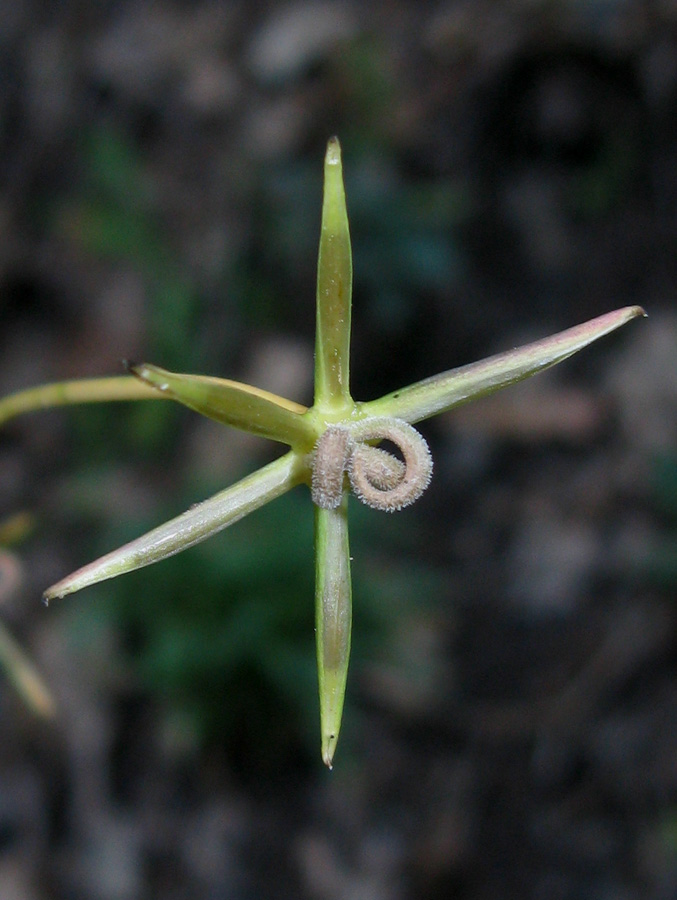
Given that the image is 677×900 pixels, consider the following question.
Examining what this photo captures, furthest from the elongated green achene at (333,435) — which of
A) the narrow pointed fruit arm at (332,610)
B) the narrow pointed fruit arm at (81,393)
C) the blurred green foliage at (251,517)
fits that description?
the blurred green foliage at (251,517)

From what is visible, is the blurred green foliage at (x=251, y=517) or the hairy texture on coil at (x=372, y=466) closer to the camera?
the hairy texture on coil at (x=372, y=466)

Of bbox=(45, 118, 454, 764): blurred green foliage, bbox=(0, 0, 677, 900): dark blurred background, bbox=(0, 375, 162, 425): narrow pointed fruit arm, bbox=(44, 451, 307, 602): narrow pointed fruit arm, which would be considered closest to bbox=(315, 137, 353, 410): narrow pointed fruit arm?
bbox=(44, 451, 307, 602): narrow pointed fruit arm

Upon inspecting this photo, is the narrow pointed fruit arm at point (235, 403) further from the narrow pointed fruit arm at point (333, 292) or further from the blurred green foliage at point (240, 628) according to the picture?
the blurred green foliage at point (240, 628)

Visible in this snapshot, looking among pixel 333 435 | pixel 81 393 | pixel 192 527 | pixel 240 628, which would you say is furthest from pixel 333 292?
pixel 240 628

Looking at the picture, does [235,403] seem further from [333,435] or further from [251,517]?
[251,517]

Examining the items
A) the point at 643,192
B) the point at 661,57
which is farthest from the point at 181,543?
the point at 661,57
